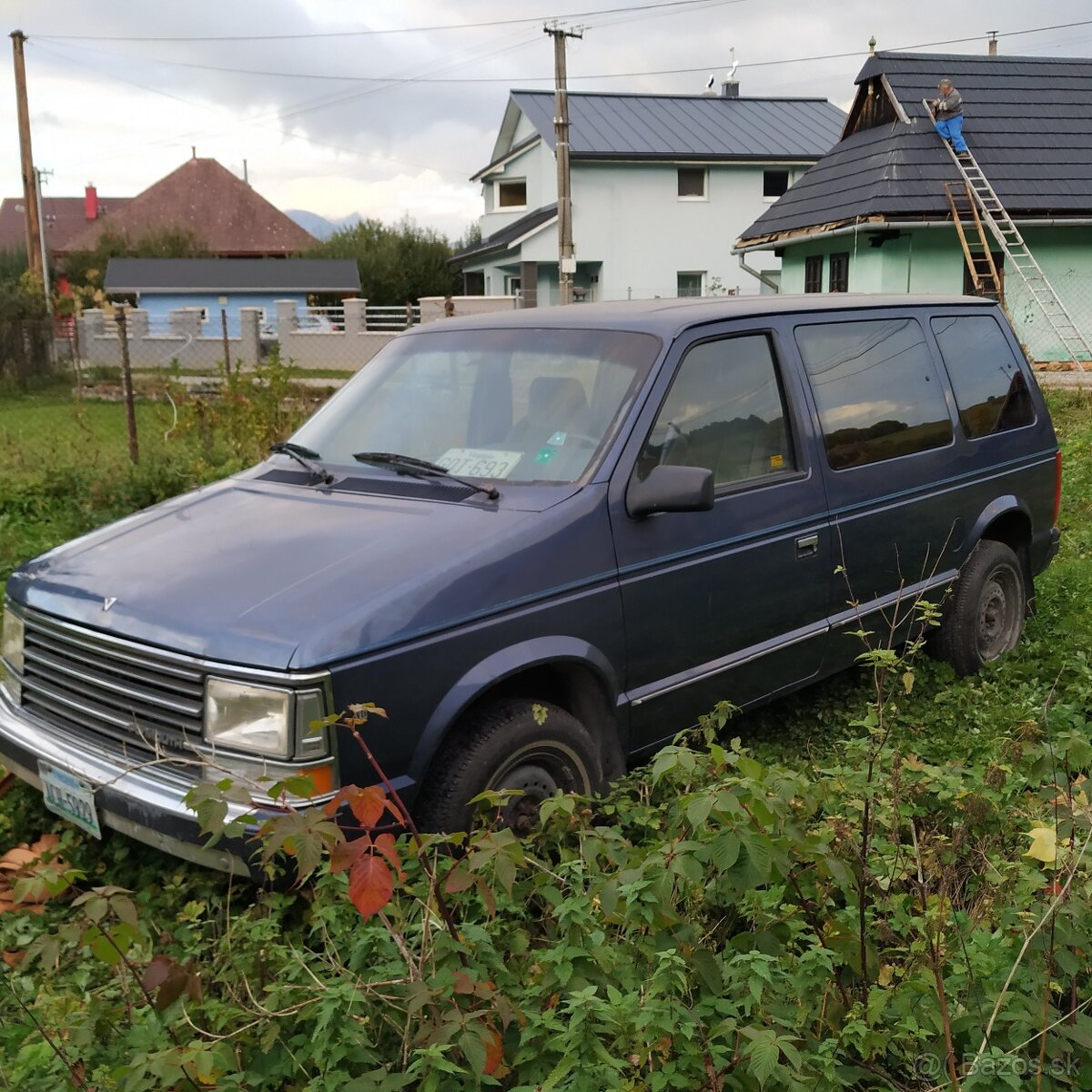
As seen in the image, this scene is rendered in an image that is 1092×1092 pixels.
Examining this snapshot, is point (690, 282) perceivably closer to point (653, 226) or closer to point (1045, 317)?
point (653, 226)

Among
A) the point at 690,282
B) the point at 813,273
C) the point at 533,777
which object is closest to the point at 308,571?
the point at 533,777

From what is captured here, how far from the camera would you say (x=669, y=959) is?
7.33ft

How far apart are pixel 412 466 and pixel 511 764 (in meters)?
1.24

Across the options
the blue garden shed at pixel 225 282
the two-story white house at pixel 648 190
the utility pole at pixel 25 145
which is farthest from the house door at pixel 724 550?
the blue garden shed at pixel 225 282

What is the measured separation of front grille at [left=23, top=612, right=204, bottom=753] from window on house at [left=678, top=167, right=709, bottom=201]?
37.2 m

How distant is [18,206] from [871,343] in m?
101

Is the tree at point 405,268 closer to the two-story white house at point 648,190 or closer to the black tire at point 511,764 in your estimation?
the two-story white house at point 648,190

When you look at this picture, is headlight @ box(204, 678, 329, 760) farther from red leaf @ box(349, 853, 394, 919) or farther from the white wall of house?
the white wall of house

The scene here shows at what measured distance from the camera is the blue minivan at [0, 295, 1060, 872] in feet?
10.2

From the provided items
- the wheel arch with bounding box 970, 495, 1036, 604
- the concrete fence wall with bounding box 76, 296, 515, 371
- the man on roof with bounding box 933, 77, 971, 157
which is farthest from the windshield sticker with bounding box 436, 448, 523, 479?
the concrete fence wall with bounding box 76, 296, 515, 371

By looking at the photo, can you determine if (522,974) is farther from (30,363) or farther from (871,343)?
(30,363)

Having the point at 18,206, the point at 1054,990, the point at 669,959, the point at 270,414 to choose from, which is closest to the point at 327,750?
the point at 669,959

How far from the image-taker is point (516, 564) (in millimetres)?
3430

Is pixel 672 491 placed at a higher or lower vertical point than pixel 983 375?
lower
